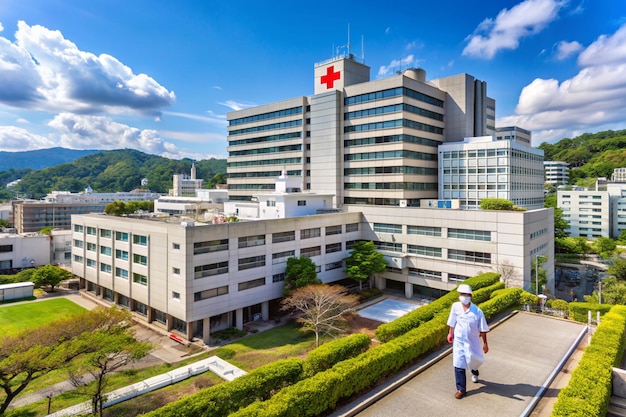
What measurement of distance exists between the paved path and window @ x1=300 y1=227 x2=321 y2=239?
89.1ft

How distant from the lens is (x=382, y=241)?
46.4 m

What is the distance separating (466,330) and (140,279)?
1410 inches

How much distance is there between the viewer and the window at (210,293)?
105 ft

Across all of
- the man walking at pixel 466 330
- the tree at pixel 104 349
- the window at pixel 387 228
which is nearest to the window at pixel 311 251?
the window at pixel 387 228

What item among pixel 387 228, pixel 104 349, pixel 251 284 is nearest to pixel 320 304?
A: pixel 251 284

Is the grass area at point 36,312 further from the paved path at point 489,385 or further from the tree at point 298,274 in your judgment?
the paved path at point 489,385

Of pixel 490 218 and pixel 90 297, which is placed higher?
pixel 490 218

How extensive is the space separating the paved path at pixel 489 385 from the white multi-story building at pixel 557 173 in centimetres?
16736

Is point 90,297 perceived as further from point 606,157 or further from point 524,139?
point 606,157

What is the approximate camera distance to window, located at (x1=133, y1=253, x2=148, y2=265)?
3647 cm

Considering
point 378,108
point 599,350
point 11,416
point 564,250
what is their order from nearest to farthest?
1. point 599,350
2. point 11,416
3. point 378,108
4. point 564,250

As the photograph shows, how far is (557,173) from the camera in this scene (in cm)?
15512

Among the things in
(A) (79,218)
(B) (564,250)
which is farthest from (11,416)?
(B) (564,250)

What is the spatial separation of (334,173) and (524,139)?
88.1 meters
